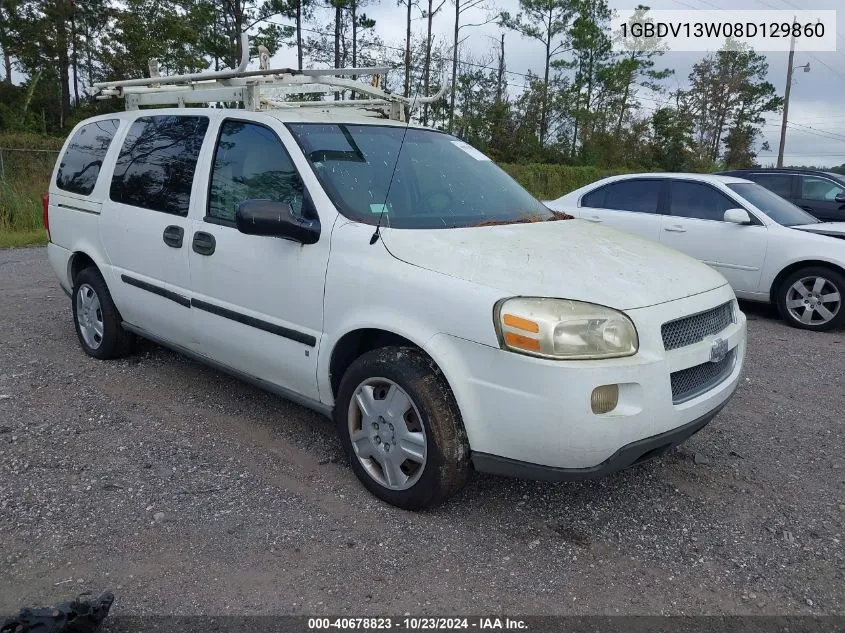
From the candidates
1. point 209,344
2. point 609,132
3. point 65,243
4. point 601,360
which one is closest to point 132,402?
point 209,344

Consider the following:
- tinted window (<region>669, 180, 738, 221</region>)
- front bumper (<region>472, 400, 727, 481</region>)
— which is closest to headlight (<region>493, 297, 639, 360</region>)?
front bumper (<region>472, 400, 727, 481</region>)

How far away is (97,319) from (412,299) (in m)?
3.16

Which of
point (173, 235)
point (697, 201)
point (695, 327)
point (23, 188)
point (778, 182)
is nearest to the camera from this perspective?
point (695, 327)

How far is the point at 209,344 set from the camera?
3.94m

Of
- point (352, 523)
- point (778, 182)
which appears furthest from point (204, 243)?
point (778, 182)

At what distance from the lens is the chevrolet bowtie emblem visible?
118 inches

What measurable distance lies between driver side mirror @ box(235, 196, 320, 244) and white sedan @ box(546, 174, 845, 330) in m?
4.96

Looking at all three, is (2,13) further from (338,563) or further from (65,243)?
(338,563)

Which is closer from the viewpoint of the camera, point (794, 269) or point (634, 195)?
point (794, 269)

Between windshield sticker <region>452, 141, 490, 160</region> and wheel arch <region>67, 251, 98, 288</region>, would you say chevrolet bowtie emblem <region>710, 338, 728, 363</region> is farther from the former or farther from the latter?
wheel arch <region>67, 251, 98, 288</region>

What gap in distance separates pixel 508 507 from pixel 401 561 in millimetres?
662

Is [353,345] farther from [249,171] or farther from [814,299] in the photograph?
[814,299]

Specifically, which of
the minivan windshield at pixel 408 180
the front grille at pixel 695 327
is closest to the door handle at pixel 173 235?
the minivan windshield at pixel 408 180

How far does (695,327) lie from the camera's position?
2961 millimetres
